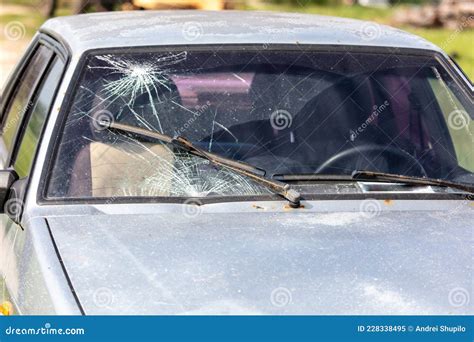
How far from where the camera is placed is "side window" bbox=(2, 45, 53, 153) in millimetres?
4574

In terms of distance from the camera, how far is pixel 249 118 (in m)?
3.78

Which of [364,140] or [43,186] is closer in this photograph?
[43,186]

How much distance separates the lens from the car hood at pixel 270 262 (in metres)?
2.68

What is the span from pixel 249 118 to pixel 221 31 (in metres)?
0.42

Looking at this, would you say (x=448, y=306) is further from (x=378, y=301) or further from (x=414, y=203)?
(x=414, y=203)

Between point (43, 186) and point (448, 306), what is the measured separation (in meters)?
1.43

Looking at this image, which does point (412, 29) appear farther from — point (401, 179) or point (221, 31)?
point (401, 179)

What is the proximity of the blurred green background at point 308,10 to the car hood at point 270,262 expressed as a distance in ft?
31.7

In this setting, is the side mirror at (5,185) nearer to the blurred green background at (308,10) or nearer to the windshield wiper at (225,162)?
the windshield wiper at (225,162)

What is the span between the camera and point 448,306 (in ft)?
8.92

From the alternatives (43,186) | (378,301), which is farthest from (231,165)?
(378,301)

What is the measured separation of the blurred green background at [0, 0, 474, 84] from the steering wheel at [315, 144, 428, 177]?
913 cm

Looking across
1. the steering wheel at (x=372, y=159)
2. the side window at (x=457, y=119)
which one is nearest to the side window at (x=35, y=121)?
the steering wheel at (x=372, y=159)

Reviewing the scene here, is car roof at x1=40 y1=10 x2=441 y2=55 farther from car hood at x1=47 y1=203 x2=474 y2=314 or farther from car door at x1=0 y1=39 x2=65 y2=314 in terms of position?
car hood at x1=47 y1=203 x2=474 y2=314
